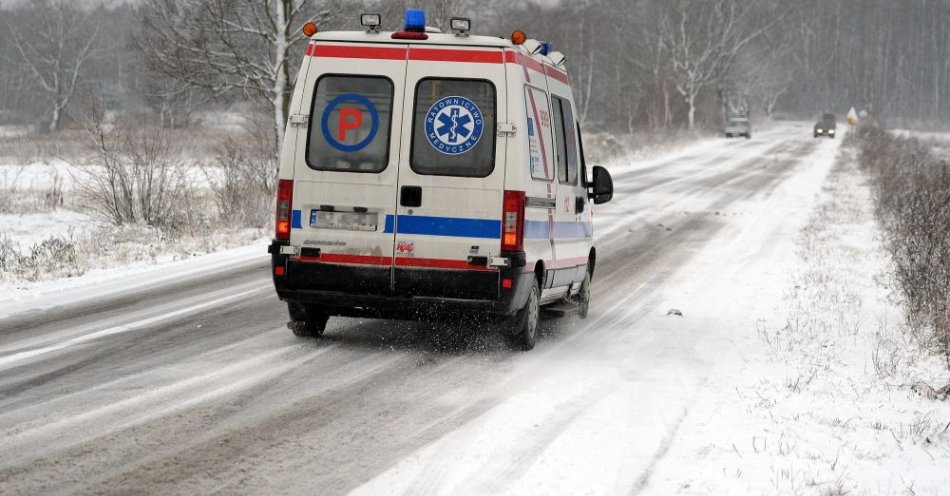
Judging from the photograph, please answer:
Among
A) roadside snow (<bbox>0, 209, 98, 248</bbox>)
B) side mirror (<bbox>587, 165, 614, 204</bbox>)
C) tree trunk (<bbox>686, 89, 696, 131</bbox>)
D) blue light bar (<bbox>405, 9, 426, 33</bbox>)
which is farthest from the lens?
tree trunk (<bbox>686, 89, 696, 131</bbox>)

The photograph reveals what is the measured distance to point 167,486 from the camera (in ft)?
14.1

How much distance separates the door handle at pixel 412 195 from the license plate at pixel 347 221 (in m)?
0.27

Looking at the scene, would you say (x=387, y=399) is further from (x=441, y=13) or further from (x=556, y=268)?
(x=441, y=13)

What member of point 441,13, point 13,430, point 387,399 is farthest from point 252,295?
point 441,13

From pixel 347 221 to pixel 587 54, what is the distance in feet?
228

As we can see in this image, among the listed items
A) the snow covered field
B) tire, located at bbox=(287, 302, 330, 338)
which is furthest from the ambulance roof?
the snow covered field

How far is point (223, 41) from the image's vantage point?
23719 millimetres

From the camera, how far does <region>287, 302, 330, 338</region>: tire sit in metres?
7.72

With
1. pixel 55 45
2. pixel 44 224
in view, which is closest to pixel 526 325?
pixel 44 224

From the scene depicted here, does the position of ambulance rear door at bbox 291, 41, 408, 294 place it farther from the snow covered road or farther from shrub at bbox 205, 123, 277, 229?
shrub at bbox 205, 123, 277, 229

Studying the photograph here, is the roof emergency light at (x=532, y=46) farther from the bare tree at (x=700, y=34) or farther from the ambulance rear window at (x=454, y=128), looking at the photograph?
the bare tree at (x=700, y=34)

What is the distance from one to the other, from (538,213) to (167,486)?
4.08 m

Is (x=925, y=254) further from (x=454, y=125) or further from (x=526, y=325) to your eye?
(x=454, y=125)

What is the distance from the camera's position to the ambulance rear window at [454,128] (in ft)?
24.0
